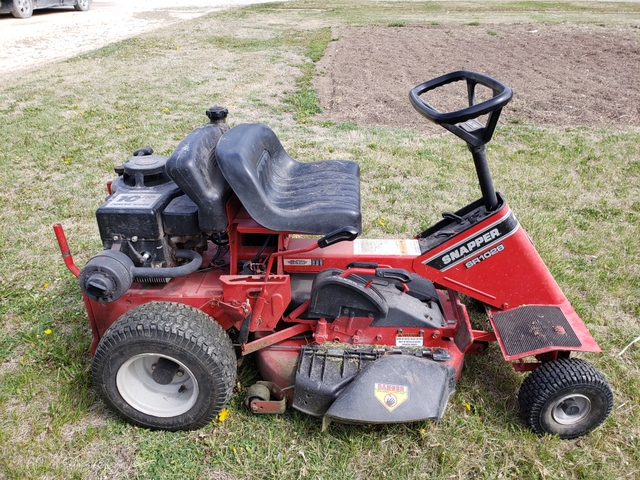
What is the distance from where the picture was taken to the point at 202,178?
8.21 ft

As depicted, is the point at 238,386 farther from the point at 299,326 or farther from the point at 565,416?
the point at 565,416

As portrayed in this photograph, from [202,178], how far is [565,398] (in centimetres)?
212

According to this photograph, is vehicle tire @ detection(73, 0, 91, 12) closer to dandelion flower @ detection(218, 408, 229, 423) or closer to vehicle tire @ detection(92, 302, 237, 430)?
vehicle tire @ detection(92, 302, 237, 430)

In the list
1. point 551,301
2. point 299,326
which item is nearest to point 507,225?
point 551,301

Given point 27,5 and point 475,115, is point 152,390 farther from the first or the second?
point 27,5

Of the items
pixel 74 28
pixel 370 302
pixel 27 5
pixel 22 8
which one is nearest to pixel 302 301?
pixel 370 302

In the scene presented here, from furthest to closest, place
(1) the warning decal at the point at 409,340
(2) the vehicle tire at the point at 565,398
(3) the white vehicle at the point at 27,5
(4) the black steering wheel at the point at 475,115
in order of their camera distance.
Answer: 1. (3) the white vehicle at the point at 27,5
2. (1) the warning decal at the point at 409,340
3. (2) the vehicle tire at the point at 565,398
4. (4) the black steering wheel at the point at 475,115

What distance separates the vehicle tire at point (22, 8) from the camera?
1560 cm

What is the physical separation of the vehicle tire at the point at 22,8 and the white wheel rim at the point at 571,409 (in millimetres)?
18157

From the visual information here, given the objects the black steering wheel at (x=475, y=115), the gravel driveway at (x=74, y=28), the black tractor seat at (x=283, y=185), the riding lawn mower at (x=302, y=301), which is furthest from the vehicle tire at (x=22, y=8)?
the black steering wheel at (x=475, y=115)

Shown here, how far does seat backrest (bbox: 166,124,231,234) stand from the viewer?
2.45 metres

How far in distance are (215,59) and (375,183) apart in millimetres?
7584

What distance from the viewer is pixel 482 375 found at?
3117mm

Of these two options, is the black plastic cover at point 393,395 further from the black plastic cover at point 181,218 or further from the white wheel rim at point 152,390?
the black plastic cover at point 181,218
